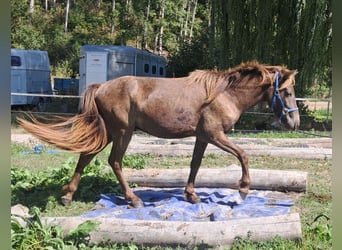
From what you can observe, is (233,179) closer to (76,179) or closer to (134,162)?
(76,179)

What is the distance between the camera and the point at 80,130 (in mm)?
4469

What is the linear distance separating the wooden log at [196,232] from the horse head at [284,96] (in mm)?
1133

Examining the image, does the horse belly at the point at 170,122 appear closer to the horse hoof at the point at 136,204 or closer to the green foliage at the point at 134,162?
the horse hoof at the point at 136,204

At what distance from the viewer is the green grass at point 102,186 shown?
138 inches

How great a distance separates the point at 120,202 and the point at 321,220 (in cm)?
211

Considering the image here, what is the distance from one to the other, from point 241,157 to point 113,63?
5869 mm

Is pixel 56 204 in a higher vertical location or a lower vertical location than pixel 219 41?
lower

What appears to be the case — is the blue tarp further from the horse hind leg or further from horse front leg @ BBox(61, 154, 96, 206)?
horse front leg @ BBox(61, 154, 96, 206)

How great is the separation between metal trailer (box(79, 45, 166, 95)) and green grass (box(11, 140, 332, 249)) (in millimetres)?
1834

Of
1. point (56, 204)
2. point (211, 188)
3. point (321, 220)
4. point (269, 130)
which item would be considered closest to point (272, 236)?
point (321, 220)

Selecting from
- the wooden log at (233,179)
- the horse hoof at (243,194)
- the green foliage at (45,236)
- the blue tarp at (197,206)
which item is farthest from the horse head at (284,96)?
the green foliage at (45,236)

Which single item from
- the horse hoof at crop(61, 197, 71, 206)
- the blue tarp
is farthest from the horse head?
the horse hoof at crop(61, 197, 71, 206)

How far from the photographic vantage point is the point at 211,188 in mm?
5293

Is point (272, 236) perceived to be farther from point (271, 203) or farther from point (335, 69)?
point (335, 69)
